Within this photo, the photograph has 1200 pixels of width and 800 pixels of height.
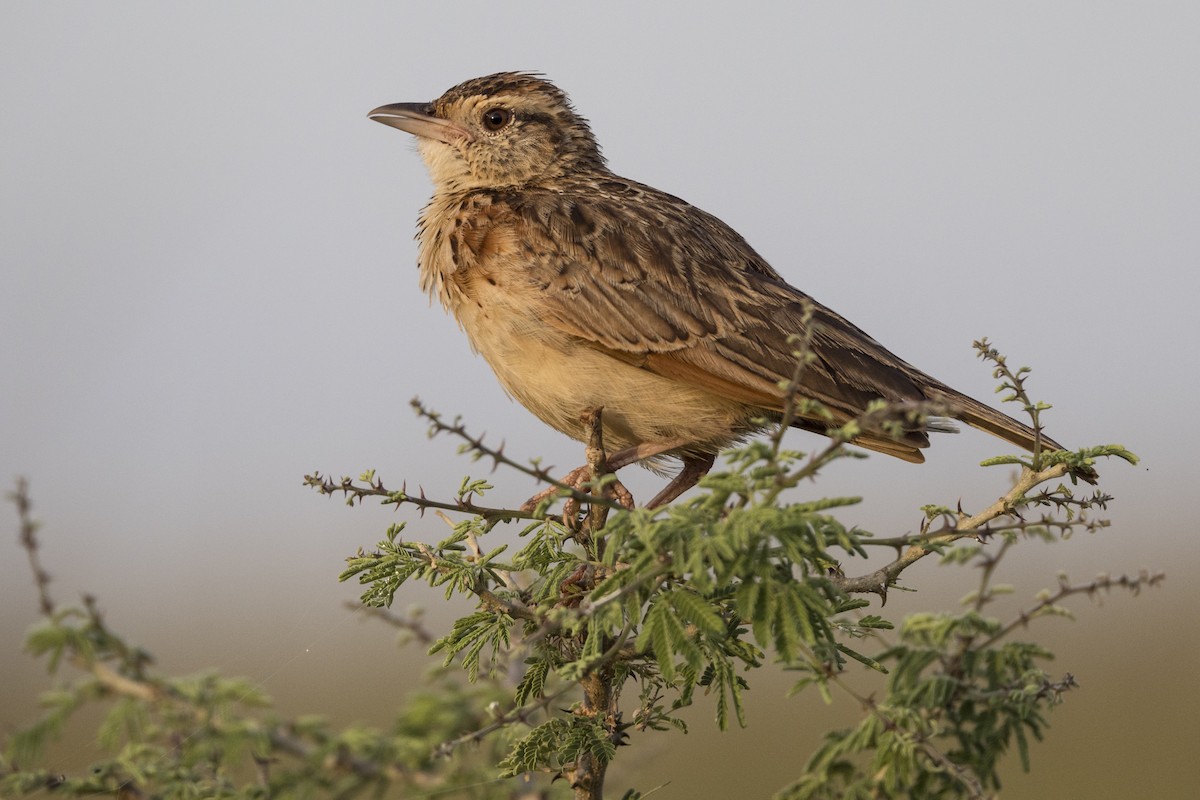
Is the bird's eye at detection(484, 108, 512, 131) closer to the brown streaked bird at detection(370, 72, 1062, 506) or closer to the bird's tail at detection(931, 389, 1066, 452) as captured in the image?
the brown streaked bird at detection(370, 72, 1062, 506)

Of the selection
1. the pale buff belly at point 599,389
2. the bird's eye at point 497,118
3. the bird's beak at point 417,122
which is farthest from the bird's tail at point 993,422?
the bird's beak at point 417,122

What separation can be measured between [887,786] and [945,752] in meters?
0.20

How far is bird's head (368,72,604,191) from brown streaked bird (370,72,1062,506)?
0.55m

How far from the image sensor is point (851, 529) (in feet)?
9.71

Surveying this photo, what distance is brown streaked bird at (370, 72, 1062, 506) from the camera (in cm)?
575

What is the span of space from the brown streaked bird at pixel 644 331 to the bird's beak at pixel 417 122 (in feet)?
2.68

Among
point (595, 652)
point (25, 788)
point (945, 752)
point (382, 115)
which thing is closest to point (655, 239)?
point (382, 115)

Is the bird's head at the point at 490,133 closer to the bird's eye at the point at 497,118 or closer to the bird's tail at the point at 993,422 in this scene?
the bird's eye at the point at 497,118

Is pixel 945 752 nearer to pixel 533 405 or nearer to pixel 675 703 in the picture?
pixel 675 703

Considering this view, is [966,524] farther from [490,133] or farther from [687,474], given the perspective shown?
[490,133]

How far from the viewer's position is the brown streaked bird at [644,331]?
227 inches

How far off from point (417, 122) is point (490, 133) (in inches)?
19.5

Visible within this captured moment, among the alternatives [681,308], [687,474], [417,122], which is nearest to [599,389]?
[681,308]

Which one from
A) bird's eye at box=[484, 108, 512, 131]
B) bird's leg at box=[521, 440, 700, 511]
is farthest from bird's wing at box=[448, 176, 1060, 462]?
bird's eye at box=[484, 108, 512, 131]
